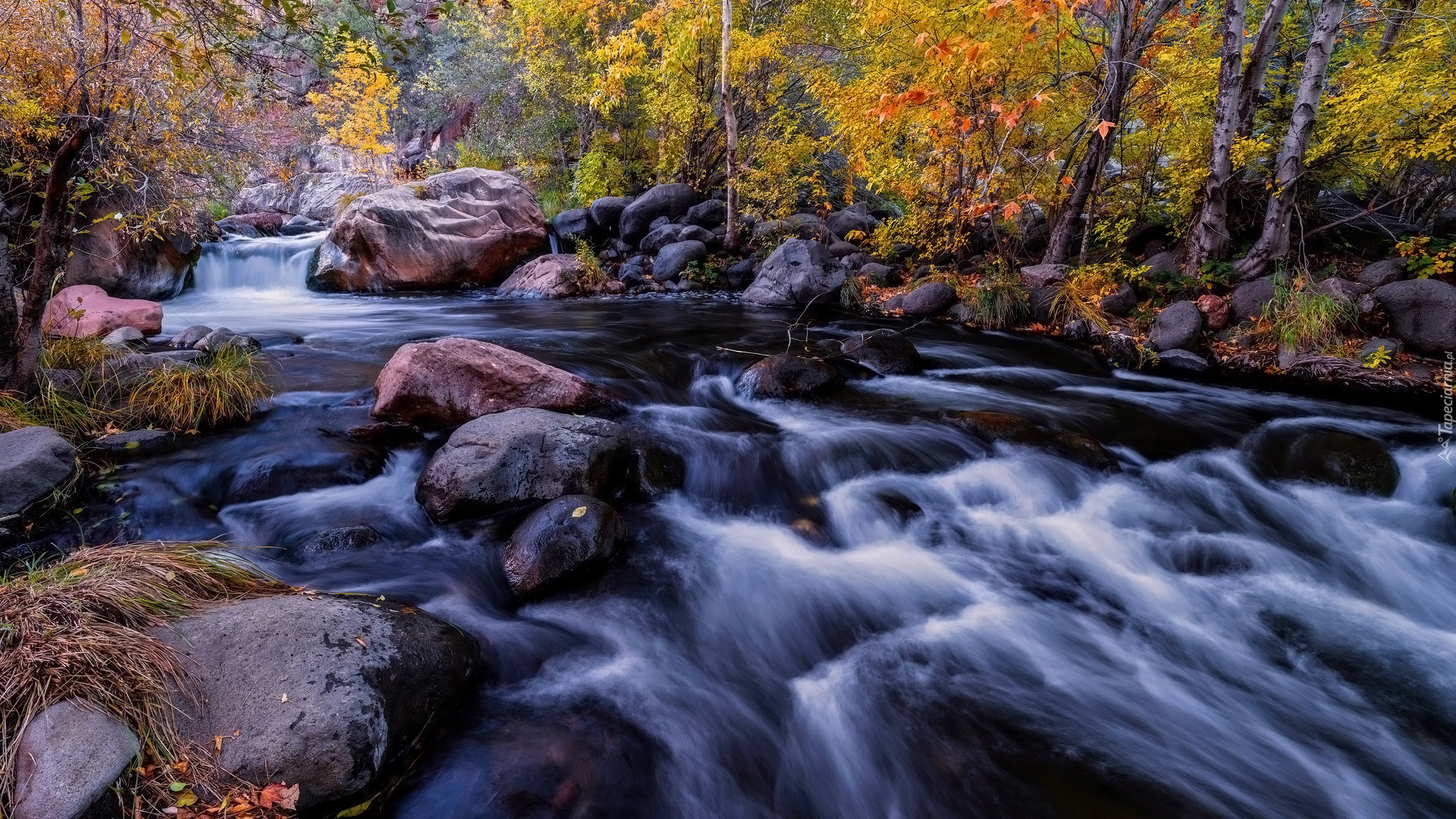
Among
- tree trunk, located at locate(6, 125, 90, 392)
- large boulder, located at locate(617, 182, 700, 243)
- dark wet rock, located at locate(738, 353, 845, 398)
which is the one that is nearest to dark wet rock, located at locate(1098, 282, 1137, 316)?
dark wet rock, located at locate(738, 353, 845, 398)

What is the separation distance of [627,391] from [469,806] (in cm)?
481

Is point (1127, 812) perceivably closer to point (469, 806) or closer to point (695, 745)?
point (695, 745)

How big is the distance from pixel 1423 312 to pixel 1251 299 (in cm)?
153

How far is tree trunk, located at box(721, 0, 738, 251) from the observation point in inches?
502

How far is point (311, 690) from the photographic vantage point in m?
2.35

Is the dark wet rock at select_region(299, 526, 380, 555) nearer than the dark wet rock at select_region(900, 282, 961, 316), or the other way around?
the dark wet rock at select_region(299, 526, 380, 555)

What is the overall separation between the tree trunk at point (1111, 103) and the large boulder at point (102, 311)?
40.4ft

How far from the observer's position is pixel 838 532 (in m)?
4.79

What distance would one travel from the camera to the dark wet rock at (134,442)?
455 cm

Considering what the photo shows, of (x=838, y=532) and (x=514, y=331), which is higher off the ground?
(x=514, y=331)

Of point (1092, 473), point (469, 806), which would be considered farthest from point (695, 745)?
point (1092, 473)

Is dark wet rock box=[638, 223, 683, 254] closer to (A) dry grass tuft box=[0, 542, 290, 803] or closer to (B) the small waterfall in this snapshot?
(B) the small waterfall

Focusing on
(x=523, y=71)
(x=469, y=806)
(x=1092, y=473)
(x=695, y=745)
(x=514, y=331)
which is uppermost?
(x=523, y=71)

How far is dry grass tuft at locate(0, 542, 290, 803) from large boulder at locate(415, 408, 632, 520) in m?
1.59
